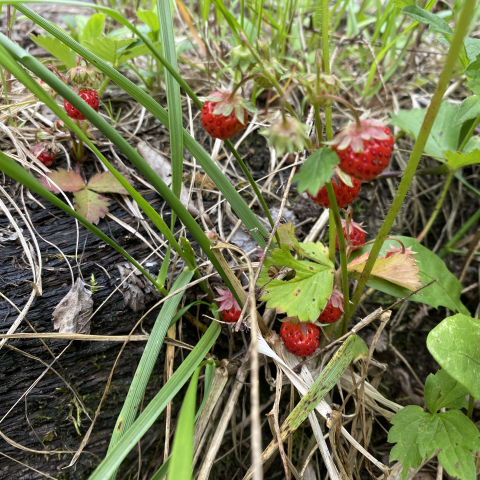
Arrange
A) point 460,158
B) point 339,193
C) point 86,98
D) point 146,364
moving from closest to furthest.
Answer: point 339,193, point 146,364, point 86,98, point 460,158

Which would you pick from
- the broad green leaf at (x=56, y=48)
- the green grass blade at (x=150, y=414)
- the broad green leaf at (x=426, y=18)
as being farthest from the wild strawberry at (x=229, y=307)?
the broad green leaf at (x=56, y=48)

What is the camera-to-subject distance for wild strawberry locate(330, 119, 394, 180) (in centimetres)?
80

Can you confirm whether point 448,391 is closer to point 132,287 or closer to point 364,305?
point 364,305

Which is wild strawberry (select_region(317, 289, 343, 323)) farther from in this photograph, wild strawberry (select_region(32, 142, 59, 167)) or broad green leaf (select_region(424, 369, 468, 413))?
A: wild strawberry (select_region(32, 142, 59, 167))

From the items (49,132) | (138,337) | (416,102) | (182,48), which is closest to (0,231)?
(49,132)

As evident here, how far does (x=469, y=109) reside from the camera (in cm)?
125

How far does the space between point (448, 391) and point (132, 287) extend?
3.40 feet

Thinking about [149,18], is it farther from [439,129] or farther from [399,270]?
[399,270]

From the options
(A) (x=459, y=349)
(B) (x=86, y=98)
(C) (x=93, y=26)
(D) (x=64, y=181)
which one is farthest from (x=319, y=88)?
(C) (x=93, y=26)

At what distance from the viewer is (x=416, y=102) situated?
1.98 meters

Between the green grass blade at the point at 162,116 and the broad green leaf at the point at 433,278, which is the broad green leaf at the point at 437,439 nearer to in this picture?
the broad green leaf at the point at 433,278

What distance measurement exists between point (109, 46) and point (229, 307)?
1.09 m

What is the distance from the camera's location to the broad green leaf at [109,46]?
58.6 inches

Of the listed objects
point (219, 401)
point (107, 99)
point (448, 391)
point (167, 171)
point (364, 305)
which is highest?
point (107, 99)
